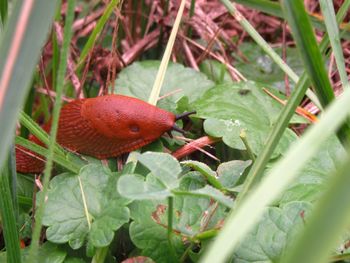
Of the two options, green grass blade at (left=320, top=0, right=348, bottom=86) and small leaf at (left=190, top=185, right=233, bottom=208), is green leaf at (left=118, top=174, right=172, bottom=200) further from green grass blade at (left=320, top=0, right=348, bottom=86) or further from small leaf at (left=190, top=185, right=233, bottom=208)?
green grass blade at (left=320, top=0, right=348, bottom=86)

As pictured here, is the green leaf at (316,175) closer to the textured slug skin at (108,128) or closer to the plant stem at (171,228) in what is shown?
the plant stem at (171,228)

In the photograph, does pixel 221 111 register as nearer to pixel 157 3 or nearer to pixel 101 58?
pixel 101 58

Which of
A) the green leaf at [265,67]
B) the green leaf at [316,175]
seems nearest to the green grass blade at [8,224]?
the green leaf at [316,175]

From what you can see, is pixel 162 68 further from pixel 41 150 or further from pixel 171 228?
pixel 171 228

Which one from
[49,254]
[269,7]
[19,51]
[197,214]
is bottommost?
[49,254]

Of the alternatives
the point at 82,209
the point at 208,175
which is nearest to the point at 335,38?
the point at 208,175

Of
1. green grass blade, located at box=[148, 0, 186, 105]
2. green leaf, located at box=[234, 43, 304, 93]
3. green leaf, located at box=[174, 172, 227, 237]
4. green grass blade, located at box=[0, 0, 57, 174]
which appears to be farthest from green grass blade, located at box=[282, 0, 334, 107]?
green leaf, located at box=[234, 43, 304, 93]
